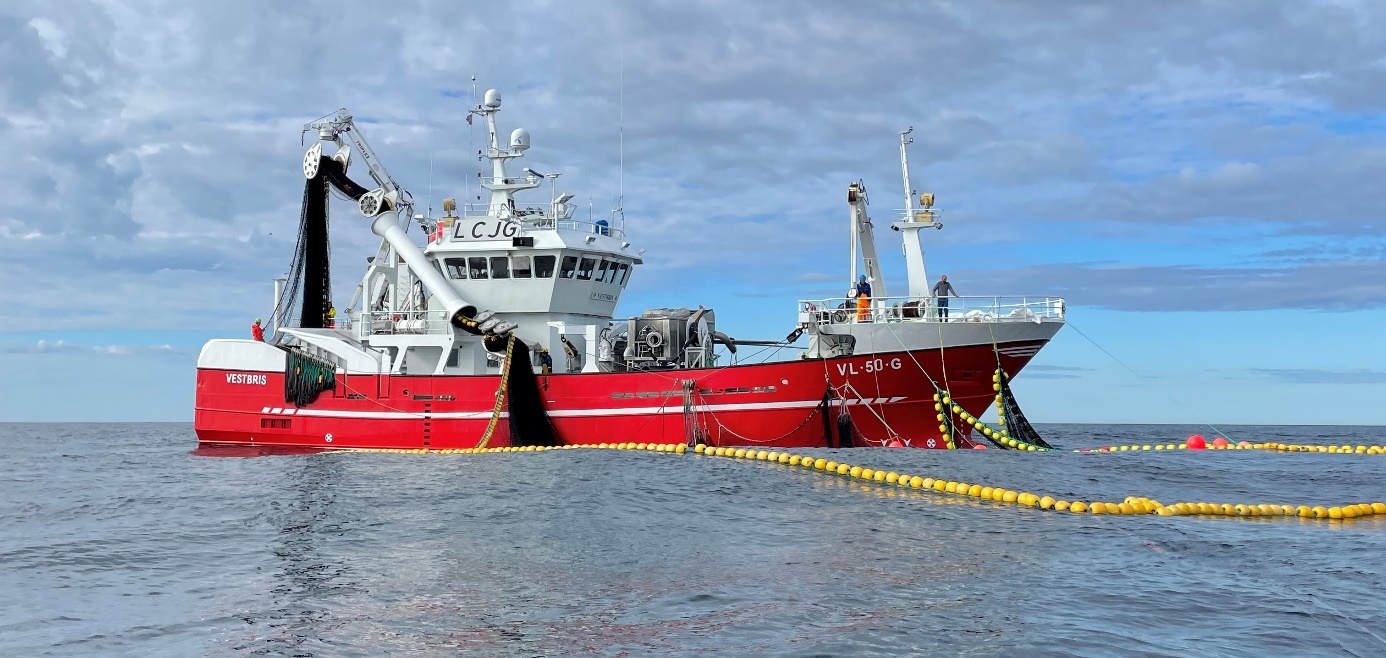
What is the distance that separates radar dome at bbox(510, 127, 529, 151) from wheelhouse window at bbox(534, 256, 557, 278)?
16.3 feet

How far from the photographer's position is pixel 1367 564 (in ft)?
40.7

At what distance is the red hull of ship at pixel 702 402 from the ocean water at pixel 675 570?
334cm

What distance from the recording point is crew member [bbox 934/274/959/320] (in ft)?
83.0

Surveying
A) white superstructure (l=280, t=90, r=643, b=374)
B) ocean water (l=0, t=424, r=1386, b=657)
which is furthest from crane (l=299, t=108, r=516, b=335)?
ocean water (l=0, t=424, r=1386, b=657)

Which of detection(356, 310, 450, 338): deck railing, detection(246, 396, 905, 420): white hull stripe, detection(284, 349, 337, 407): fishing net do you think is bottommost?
detection(246, 396, 905, 420): white hull stripe

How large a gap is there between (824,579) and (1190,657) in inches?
151

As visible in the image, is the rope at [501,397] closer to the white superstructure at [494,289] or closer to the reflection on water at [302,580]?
the white superstructure at [494,289]

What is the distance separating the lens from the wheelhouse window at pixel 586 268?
3120cm

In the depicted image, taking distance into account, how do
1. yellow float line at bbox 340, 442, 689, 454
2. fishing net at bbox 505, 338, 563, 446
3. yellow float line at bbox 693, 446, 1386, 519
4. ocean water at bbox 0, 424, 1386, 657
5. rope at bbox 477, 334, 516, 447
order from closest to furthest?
ocean water at bbox 0, 424, 1386, 657
yellow float line at bbox 693, 446, 1386, 519
yellow float line at bbox 340, 442, 689, 454
rope at bbox 477, 334, 516, 447
fishing net at bbox 505, 338, 563, 446

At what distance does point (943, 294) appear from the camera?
25969 millimetres

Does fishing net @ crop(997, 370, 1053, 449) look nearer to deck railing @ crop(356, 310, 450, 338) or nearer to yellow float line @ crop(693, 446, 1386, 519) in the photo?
yellow float line @ crop(693, 446, 1386, 519)

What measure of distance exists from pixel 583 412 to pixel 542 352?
2.62m

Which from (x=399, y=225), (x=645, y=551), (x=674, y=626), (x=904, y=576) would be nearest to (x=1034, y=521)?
(x=904, y=576)

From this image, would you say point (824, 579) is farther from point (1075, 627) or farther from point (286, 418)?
point (286, 418)
